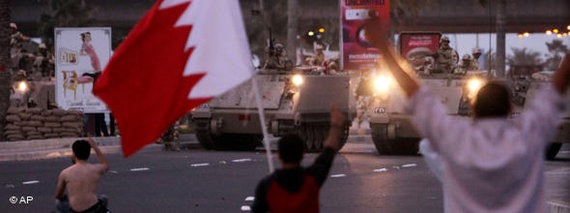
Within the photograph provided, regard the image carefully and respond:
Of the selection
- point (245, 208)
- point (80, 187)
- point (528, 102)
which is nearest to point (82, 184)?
point (80, 187)

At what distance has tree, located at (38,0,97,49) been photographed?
2749 inches

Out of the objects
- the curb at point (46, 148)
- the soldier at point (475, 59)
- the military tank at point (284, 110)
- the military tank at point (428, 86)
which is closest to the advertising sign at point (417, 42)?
the soldier at point (475, 59)

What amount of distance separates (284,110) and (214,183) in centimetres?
962

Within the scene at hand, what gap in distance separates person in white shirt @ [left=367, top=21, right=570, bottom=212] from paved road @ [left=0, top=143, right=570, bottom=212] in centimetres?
912

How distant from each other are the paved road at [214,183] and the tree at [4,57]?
4901 mm

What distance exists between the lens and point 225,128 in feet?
93.2

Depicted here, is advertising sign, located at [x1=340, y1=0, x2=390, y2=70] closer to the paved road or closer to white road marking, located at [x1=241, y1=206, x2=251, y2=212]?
the paved road

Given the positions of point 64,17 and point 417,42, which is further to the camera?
point 64,17

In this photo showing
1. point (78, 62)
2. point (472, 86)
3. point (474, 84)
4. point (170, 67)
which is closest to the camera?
point (170, 67)

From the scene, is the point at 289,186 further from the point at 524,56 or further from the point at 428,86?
the point at 524,56

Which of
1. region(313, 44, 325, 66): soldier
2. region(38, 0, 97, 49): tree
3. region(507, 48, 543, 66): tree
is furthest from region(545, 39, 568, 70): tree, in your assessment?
region(313, 44, 325, 66): soldier

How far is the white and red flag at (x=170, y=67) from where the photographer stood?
7.21 meters

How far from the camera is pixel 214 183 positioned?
1880cm

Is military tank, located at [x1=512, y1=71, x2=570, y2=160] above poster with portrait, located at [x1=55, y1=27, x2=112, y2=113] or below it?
below
